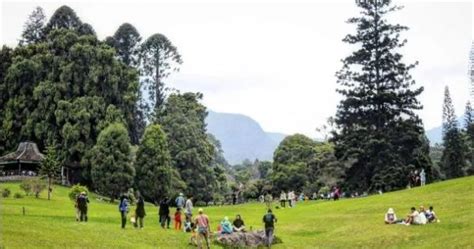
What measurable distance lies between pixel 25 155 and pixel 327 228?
176 feet

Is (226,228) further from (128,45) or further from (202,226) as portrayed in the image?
(128,45)

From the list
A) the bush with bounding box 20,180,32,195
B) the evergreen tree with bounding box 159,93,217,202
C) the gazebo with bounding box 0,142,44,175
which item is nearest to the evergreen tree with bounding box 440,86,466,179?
the evergreen tree with bounding box 159,93,217,202

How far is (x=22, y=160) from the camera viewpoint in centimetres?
7994

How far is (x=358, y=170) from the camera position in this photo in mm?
70250

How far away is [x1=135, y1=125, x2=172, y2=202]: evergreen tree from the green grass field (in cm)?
2855

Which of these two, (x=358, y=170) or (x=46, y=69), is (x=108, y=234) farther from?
(x=46, y=69)

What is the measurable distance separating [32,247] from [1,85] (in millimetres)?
75396

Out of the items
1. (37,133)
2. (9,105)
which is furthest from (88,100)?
(9,105)

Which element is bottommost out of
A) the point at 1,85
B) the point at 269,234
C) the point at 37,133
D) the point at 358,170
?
the point at 269,234

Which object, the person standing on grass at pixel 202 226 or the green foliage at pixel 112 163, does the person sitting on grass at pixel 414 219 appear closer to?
the person standing on grass at pixel 202 226

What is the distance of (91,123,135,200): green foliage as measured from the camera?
7512cm

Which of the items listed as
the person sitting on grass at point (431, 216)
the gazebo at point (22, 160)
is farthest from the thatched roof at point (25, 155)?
the person sitting on grass at point (431, 216)

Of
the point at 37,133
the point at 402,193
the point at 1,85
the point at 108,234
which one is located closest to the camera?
the point at 108,234

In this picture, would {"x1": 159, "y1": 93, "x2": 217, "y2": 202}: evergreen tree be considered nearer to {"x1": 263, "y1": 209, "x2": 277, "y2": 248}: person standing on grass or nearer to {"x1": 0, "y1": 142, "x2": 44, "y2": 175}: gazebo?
{"x1": 0, "y1": 142, "x2": 44, "y2": 175}: gazebo
